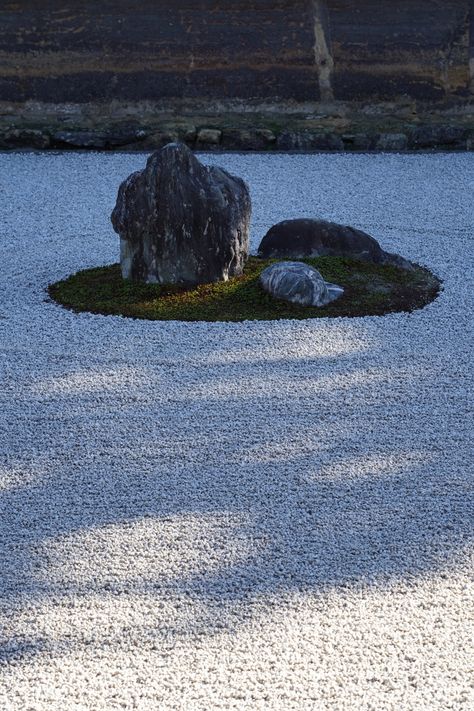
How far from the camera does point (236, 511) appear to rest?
293 centimetres

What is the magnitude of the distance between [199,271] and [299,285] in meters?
0.48

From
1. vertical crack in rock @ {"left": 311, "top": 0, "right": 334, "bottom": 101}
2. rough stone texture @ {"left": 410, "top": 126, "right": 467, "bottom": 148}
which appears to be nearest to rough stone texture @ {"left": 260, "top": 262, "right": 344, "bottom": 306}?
rough stone texture @ {"left": 410, "top": 126, "right": 467, "bottom": 148}

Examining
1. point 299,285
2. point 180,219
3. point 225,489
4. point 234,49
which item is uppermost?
point 234,49

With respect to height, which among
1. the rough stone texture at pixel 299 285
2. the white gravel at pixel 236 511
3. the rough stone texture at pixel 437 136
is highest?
the rough stone texture at pixel 437 136

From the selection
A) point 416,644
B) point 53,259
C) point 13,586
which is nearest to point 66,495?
point 13,586

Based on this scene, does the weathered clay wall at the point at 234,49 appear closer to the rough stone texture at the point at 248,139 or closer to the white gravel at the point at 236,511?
the rough stone texture at the point at 248,139

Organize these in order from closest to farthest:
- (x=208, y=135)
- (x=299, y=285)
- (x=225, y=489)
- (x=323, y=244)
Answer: (x=225, y=489) < (x=299, y=285) < (x=323, y=244) < (x=208, y=135)

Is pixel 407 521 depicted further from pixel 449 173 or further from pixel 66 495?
pixel 449 173

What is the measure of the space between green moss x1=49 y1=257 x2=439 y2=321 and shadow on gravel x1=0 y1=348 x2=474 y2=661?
2.04 ft

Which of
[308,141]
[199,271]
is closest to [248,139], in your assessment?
[308,141]

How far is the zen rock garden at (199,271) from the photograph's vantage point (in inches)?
182

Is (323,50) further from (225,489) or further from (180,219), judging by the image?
(225,489)

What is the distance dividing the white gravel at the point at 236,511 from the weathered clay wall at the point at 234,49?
12.8 ft

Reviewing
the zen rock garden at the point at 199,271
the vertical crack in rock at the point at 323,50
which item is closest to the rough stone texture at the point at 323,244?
the zen rock garden at the point at 199,271
